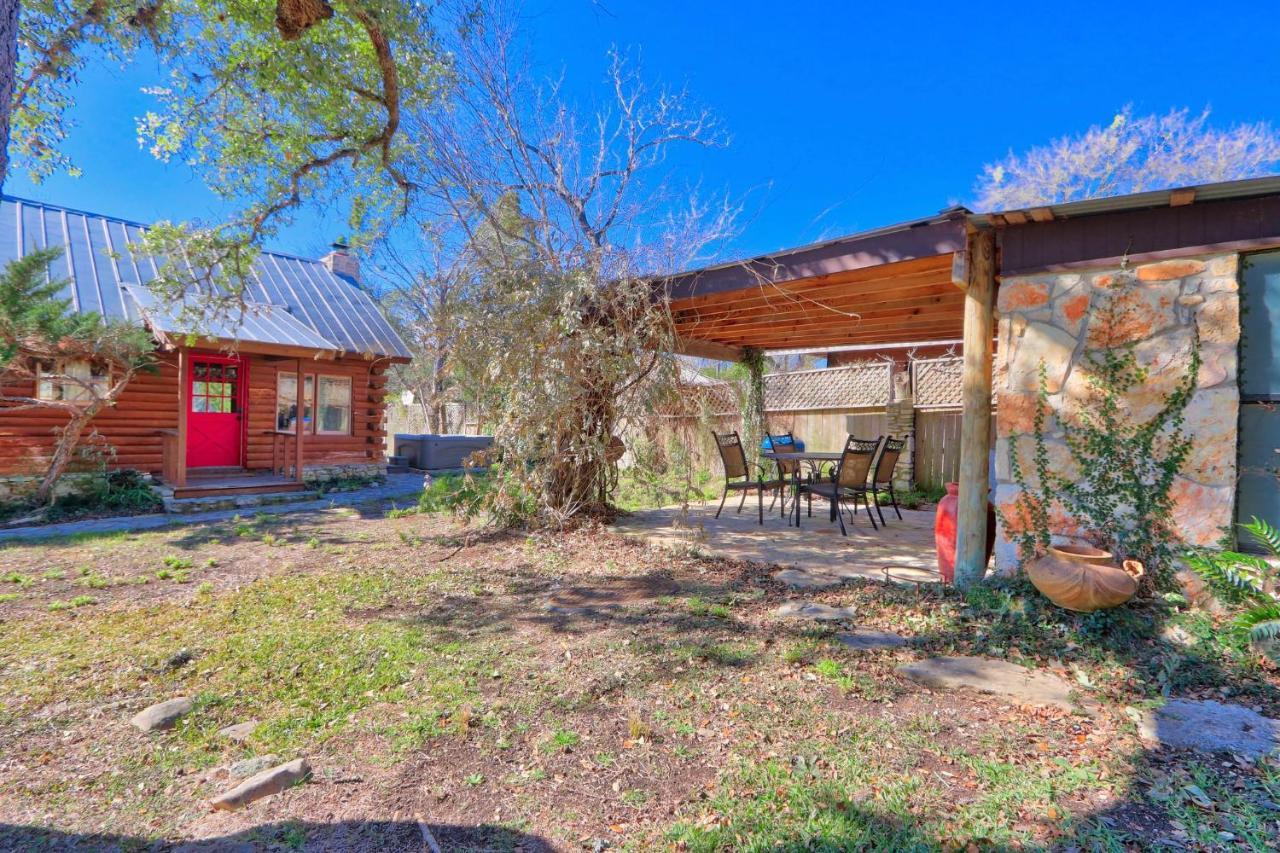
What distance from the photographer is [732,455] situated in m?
6.39

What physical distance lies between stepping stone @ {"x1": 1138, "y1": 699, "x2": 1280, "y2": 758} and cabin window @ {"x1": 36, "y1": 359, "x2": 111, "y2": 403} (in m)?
9.86

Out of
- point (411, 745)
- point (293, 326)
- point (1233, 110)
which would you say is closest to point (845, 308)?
point (411, 745)

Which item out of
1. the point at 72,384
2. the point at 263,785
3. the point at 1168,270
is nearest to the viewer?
the point at 263,785

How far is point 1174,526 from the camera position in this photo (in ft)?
9.87

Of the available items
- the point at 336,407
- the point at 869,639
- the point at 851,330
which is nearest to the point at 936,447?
the point at 851,330

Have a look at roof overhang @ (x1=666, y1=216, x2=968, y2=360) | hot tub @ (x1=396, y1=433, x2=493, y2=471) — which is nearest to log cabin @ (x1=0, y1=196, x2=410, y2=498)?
hot tub @ (x1=396, y1=433, x2=493, y2=471)

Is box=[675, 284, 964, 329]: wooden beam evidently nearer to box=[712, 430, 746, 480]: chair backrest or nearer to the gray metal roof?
box=[712, 430, 746, 480]: chair backrest

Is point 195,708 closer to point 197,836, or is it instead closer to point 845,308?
point 197,836

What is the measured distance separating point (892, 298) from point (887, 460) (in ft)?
5.62

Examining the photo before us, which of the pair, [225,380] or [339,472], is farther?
[339,472]

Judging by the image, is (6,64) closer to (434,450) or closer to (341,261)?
(341,261)

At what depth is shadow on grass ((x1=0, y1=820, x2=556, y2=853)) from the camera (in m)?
1.68

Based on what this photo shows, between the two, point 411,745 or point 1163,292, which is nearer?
point 411,745

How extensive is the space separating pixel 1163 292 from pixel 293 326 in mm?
9943
